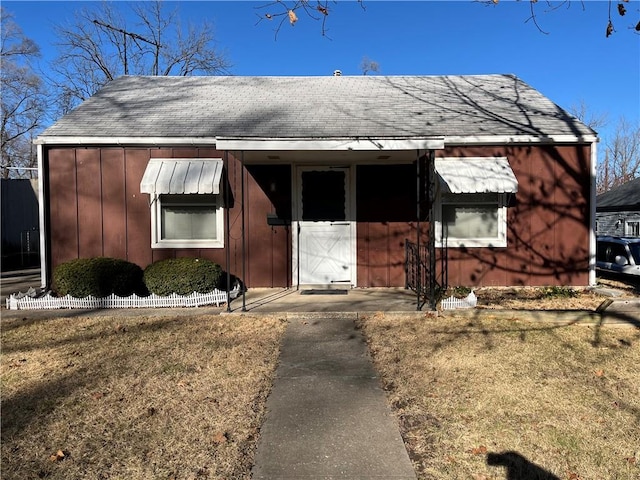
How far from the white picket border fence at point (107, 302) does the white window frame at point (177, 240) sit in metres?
1.40

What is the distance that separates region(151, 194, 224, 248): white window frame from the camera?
8.48m

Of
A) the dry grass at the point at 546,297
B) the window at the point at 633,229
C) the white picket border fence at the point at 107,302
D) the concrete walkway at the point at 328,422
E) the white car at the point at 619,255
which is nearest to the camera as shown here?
the concrete walkway at the point at 328,422

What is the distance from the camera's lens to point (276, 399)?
12.8 ft

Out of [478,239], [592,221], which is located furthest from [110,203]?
[592,221]

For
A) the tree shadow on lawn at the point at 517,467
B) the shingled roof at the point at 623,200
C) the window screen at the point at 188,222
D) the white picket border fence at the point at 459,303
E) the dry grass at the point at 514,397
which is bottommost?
the tree shadow on lawn at the point at 517,467

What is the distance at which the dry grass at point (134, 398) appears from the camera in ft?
9.52

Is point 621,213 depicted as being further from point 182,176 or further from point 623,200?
point 182,176

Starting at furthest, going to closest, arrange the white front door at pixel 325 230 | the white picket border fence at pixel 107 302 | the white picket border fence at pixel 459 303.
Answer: the white front door at pixel 325 230
the white picket border fence at pixel 107 302
the white picket border fence at pixel 459 303

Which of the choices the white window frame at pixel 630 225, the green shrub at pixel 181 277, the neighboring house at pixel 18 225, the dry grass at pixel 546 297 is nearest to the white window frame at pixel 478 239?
the dry grass at pixel 546 297

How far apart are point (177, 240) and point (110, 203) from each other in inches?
56.5

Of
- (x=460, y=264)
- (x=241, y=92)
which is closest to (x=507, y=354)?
(x=460, y=264)

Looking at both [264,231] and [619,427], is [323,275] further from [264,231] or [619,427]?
[619,427]

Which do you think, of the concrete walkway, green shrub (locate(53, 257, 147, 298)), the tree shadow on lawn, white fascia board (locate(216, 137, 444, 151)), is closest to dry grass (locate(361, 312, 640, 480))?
the tree shadow on lawn

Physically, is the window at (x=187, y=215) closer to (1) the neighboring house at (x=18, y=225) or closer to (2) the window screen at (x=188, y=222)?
(2) the window screen at (x=188, y=222)
